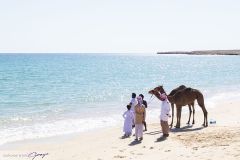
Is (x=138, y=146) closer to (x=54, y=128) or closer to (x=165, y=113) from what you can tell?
(x=165, y=113)

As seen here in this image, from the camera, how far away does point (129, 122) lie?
14.7 metres

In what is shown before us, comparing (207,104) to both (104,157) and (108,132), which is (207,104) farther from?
(104,157)

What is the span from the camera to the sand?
438 inches

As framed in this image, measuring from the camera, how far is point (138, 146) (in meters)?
12.5

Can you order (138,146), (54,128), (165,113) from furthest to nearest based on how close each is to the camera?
(54,128) < (165,113) < (138,146)

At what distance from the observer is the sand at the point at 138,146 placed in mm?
11133

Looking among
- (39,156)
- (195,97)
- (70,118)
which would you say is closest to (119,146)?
(39,156)

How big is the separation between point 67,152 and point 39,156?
2.54 feet

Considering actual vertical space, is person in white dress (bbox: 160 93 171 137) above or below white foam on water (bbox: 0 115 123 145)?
above

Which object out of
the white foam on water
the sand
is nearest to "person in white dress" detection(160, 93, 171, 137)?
the sand

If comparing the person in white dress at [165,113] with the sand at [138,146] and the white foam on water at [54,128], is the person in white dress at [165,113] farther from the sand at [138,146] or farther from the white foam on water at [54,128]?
the white foam on water at [54,128]

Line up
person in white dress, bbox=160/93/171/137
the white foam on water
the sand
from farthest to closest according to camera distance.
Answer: the white foam on water < person in white dress, bbox=160/93/171/137 < the sand

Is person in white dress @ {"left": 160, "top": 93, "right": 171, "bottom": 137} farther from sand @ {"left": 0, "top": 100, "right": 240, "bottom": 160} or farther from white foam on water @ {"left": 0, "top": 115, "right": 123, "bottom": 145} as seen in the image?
white foam on water @ {"left": 0, "top": 115, "right": 123, "bottom": 145}

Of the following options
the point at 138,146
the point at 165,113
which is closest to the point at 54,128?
the point at 165,113
